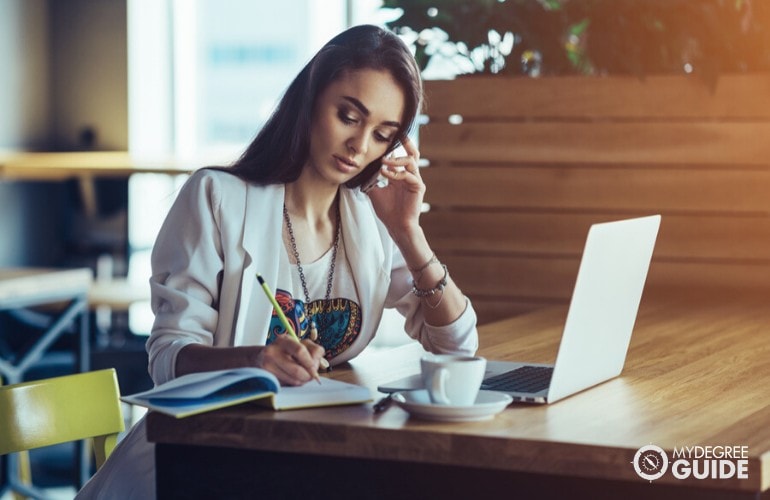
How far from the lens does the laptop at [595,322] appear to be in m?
1.49

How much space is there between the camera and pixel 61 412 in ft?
5.99

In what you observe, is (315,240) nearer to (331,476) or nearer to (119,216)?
(331,476)

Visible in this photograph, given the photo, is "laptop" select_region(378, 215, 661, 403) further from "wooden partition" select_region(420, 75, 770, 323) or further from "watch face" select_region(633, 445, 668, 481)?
"wooden partition" select_region(420, 75, 770, 323)

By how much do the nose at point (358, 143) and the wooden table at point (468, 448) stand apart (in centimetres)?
59

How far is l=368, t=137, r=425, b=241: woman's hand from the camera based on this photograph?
1.99 m

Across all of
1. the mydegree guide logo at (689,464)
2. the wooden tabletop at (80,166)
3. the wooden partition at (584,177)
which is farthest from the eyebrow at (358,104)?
the wooden tabletop at (80,166)

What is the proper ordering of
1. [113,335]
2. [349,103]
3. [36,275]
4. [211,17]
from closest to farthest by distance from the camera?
1. [349,103]
2. [36,275]
3. [113,335]
4. [211,17]

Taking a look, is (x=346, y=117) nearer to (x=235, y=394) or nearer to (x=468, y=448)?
(x=235, y=394)

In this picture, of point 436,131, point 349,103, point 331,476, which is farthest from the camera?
point 436,131

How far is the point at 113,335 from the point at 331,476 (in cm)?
524

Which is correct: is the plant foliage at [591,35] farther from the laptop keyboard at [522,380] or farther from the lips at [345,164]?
the laptop keyboard at [522,380]

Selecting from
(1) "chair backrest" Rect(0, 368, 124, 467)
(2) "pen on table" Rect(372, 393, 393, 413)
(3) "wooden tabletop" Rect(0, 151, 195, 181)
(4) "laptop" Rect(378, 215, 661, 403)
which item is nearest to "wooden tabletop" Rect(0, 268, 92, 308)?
(3) "wooden tabletop" Rect(0, 151, 195, 181)

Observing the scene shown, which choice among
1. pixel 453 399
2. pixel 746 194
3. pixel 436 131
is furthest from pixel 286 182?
pixel 746 194

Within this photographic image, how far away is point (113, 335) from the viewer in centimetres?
640
